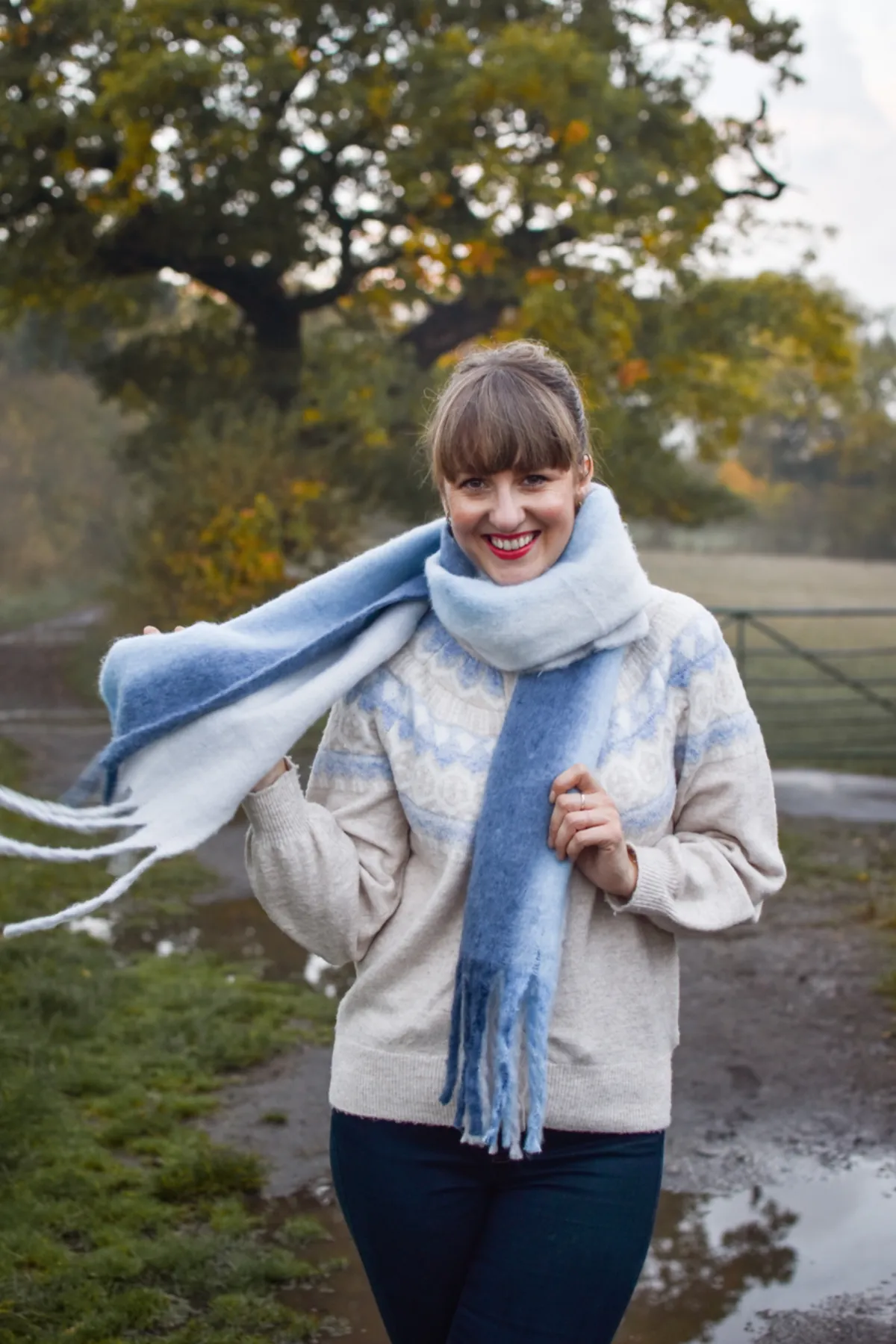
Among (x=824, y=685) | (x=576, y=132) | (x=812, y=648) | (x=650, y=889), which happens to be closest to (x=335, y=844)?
(x=650, y=889)

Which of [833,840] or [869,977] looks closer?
[869,977]

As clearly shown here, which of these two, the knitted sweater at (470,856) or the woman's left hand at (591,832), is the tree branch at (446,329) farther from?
the woman's left hand at (591,832)

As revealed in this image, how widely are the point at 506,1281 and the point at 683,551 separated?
48.8 m

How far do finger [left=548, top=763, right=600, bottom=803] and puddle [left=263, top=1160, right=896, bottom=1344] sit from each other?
7.70ft

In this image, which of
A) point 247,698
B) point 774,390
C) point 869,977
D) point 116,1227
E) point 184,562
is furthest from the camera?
point 774,390

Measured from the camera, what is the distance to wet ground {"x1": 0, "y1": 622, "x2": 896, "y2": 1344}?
4.27 meters

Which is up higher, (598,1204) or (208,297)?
(208,297)

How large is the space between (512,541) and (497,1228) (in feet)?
3.28

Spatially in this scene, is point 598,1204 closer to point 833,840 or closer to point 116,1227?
point 116,1227

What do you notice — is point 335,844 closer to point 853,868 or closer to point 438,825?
point 438,825

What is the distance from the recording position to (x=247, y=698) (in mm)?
2367

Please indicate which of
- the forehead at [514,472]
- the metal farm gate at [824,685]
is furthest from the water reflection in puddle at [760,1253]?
the metal farm gate at [824,685]

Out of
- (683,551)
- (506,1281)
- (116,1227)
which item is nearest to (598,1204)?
(506,1281)

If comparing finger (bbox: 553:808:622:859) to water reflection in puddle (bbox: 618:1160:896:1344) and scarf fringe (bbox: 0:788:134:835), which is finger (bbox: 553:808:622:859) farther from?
water reflection in puddle (bbox: 618:1160:896:1344)
